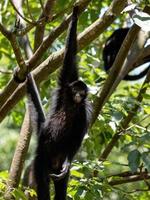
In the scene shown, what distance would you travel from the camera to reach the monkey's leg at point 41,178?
4609 millimetres

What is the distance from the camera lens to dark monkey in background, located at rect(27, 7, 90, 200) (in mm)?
4687

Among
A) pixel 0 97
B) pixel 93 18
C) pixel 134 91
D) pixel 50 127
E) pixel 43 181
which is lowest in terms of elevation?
pixel 43 181

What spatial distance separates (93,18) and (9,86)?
1.62m

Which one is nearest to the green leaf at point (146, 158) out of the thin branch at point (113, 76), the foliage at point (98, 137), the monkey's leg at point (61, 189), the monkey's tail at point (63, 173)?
the foliage at point (98, 137)

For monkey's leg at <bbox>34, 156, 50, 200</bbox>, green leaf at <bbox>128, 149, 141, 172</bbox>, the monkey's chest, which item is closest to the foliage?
green leaf at <bbox>128, 149, 141, 172</bbox>

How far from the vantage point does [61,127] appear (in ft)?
16.0

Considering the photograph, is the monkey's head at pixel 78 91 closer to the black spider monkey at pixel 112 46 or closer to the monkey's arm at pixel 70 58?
the monkey's arm at pixel 70 58

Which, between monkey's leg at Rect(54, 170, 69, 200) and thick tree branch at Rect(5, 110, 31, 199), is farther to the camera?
thick tree branch at Rect(5, 110, 31, 199)

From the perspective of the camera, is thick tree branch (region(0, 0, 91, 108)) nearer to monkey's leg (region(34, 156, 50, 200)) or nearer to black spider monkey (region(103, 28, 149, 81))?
monkey's leg (region(34, 156, 50, 200))

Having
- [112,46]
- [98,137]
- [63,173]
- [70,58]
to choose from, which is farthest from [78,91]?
[112,46]

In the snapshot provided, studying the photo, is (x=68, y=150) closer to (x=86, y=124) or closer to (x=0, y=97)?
(x=86, y=124)

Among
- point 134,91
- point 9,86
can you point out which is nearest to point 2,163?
point 134,91

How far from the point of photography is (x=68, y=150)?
4.83 metres

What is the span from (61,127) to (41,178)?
53 centimetres
